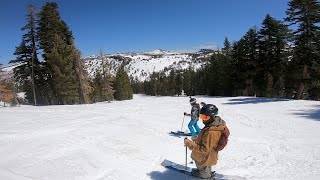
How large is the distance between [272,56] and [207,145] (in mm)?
40555

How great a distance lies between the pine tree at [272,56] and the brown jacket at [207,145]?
128 feet

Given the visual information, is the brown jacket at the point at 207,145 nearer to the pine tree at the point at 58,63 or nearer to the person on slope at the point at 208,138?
the person on slope at the point at 208,138

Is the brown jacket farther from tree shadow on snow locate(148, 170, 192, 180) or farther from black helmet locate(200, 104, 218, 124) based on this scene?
tree shadow on snow locate(148, 170, 192, 180)

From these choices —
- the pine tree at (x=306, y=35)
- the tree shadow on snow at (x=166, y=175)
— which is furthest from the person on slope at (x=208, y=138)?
the pine tree at (x=306, y=35)

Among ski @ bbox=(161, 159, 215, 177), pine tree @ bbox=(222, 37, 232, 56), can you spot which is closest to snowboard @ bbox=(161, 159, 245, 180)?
ski @ bbox=(161, 159, 215, 177)

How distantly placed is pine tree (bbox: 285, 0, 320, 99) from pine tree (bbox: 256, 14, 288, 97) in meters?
12.1

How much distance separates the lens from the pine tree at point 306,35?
27172 mm

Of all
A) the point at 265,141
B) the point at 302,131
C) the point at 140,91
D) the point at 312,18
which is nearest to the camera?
the point at 265,141

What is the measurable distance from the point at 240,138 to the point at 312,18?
2118 centimetres

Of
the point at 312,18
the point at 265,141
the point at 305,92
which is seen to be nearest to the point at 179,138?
the point at 265,141

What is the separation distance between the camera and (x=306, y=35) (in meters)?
27.6

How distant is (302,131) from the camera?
14367mm

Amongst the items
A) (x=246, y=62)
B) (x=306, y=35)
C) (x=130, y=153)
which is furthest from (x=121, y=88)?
(x=130, y=153)

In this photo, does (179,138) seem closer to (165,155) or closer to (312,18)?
(165,155)
